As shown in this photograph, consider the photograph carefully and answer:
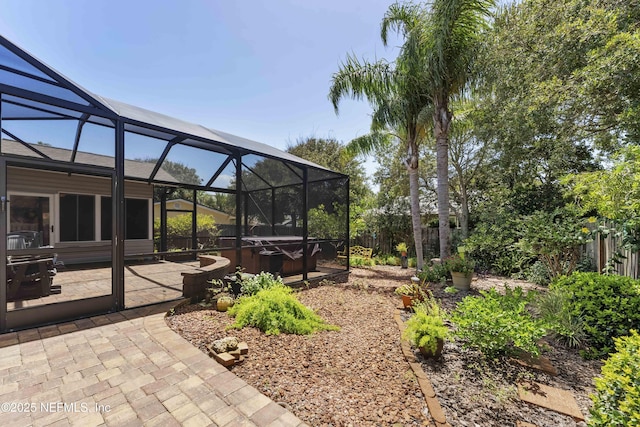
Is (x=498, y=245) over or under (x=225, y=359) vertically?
over

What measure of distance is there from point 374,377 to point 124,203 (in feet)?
13.6

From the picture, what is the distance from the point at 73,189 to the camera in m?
7.62

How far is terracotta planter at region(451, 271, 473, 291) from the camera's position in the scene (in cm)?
542

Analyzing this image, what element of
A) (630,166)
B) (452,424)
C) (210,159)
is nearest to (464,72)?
(630,166)

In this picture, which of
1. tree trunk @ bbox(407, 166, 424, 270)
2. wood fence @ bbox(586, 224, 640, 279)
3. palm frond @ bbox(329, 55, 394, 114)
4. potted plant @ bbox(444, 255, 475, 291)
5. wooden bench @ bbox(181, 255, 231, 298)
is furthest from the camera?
tree trunk @ bbox(407, 166, 424, 270)

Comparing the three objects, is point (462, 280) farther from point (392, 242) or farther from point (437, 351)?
point (392, 242)

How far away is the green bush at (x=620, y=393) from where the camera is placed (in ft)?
4.48

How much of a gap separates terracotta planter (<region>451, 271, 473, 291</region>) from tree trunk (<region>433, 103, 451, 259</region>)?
1.09 metres

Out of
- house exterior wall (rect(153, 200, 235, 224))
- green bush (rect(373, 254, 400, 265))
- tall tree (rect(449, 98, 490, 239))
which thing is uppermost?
tall tree (rect(449, 98, 490, 239))

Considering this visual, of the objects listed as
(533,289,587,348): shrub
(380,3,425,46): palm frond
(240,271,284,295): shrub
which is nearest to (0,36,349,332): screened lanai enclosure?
(240,271,284,295): shrub

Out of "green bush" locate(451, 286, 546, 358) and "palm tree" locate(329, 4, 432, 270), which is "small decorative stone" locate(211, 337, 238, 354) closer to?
"green bush" locate(451, 286, 546, 358)

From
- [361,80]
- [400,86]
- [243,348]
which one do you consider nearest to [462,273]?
[243,348]

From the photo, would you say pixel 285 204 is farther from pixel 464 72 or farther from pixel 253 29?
pixel 464 72

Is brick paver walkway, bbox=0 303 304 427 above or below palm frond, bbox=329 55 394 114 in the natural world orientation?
below
